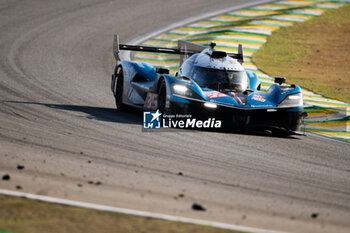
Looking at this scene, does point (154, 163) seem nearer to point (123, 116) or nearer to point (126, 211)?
point (126, 211)

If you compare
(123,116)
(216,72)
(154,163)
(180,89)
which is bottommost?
(123,116)

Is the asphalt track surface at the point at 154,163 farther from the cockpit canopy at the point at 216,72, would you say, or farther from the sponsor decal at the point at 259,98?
the cockpit canopy at the point at 216,72

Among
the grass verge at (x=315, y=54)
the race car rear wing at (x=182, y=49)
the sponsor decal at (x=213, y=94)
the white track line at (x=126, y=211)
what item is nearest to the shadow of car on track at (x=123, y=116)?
the sponsor decal at (x=213, y=94)

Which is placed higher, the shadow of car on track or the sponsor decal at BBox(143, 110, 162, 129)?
the sponsor decal at BBox(143, 110, 162, 129)

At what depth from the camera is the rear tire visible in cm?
1259

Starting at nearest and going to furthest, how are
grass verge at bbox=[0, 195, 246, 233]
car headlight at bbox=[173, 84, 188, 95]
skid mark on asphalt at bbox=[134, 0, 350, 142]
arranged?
1. grass verge at bbox=[0, 195, 246, 233]
2. car headlight at bbox=[173, 84, 188, 95]
3. skid mark on asphalt at bbox=[134, 0, 350, 142]

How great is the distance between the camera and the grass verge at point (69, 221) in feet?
16.7

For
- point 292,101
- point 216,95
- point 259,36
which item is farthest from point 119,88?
point 259,36

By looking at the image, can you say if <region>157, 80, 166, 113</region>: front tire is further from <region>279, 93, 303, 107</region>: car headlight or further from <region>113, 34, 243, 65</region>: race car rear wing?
<region>113, 34, 243, 65</region>: race car rear wing

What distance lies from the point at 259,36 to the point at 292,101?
11626 millimetres

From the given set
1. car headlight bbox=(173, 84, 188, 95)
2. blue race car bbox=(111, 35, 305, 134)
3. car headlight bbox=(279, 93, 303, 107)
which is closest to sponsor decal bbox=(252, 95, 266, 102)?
blue race car bbox=(111, 35, 305, 134)

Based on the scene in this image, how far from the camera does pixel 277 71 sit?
18.3 metres

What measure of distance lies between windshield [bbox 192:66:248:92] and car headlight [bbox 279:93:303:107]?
111cm

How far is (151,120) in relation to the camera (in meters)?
10.4
